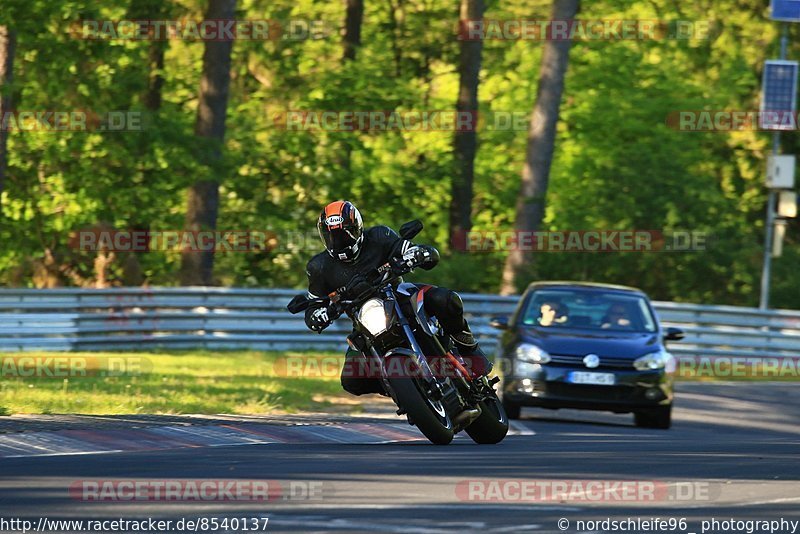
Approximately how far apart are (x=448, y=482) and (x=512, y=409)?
7920 mm

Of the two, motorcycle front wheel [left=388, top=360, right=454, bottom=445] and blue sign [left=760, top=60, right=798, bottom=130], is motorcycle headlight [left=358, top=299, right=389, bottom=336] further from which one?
blue sign [left=760, top=60, right=798, bottom=130]

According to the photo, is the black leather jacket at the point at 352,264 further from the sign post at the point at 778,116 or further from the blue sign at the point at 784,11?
the blue sign at the point at 784,11

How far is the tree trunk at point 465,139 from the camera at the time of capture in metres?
37.8

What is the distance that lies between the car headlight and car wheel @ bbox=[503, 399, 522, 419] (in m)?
1.34

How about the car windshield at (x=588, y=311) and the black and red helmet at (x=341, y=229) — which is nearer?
the black and red helmet at (x=341, y=229)

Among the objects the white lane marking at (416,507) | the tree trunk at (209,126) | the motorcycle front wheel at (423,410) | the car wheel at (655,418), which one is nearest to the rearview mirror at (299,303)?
the motorcycle front wheel at (423,410)

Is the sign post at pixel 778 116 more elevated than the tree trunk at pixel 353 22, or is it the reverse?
the tree trunk at pixel 353 22

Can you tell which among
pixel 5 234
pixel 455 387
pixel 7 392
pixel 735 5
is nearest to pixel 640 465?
pixel 455 387

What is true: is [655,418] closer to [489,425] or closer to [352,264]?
[489,425]

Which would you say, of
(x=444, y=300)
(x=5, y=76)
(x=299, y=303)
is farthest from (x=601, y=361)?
(x=5, y=76)

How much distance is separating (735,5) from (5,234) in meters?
21.9

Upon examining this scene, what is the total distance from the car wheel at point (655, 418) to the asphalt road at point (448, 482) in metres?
3.20

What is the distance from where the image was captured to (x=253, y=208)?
3597 cm

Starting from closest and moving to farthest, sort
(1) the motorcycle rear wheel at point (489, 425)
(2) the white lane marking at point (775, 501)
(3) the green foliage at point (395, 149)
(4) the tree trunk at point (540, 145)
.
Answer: (2) the white lane marking at point (775, 501)
(1) the motorcycle rear wheel at point (489, 425)
(3) the green foliage at point (395, 149)
(4) the tree trunk at point (540, 145)
